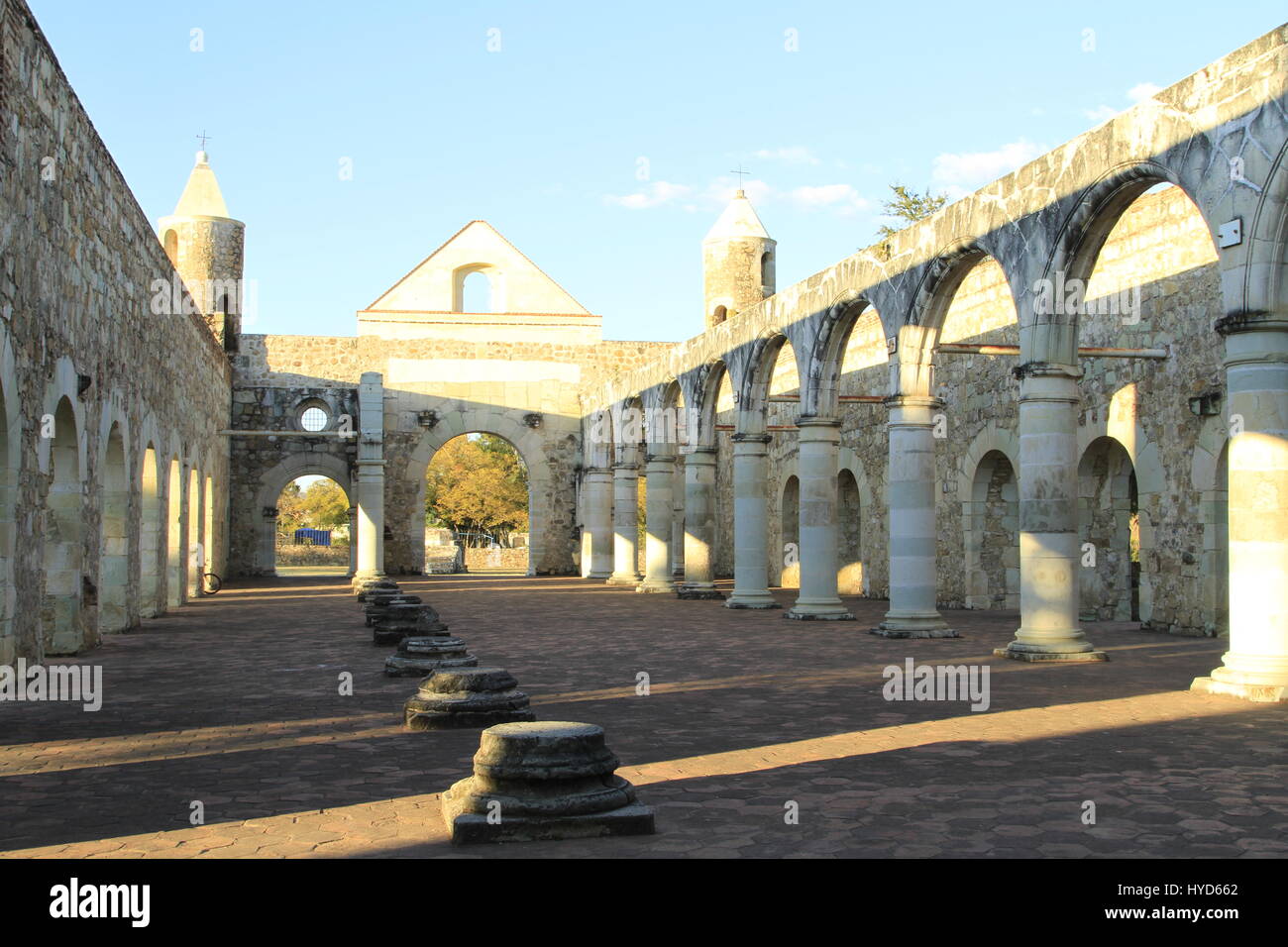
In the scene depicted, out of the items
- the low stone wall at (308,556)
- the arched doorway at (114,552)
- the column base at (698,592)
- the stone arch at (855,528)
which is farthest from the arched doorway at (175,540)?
the low stone wall at (308,556)

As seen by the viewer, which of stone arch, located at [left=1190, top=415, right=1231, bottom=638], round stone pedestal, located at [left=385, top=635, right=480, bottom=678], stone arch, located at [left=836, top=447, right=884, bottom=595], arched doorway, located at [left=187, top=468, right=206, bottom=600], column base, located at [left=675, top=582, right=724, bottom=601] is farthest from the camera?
column base, located at [left=675, top=582, right=724, bottom=601]

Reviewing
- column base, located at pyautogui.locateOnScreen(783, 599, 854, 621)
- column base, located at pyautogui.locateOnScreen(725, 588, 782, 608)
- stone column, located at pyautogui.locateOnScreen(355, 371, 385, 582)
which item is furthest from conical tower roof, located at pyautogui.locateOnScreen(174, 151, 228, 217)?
column base, located at pyautogui.locateOnScreen(783, 599, 854, 621)

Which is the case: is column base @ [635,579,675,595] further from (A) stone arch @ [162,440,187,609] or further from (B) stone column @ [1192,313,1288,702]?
(B) stone column @ [1192,313,1288,702]

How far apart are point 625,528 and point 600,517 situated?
7.73 ft

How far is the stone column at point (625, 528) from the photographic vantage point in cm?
2694

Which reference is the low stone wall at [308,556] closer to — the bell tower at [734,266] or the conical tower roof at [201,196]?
the conical tower roof at [201,196]

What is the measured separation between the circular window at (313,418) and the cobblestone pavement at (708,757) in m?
19.5

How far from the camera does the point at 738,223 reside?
108ft

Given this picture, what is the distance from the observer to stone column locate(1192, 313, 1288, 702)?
8.84m

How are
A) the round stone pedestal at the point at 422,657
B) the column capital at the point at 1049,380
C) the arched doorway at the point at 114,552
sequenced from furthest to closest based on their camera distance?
the arched doorway at the point at 114,552, the column capital at the point at 1049,380, the round stone pedestal at the point at 422,657

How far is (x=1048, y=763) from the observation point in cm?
650

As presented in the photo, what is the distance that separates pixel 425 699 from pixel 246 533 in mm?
25117

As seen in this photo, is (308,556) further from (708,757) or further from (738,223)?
(708,757)

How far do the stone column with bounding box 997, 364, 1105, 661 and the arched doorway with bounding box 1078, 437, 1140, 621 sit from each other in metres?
4.96
